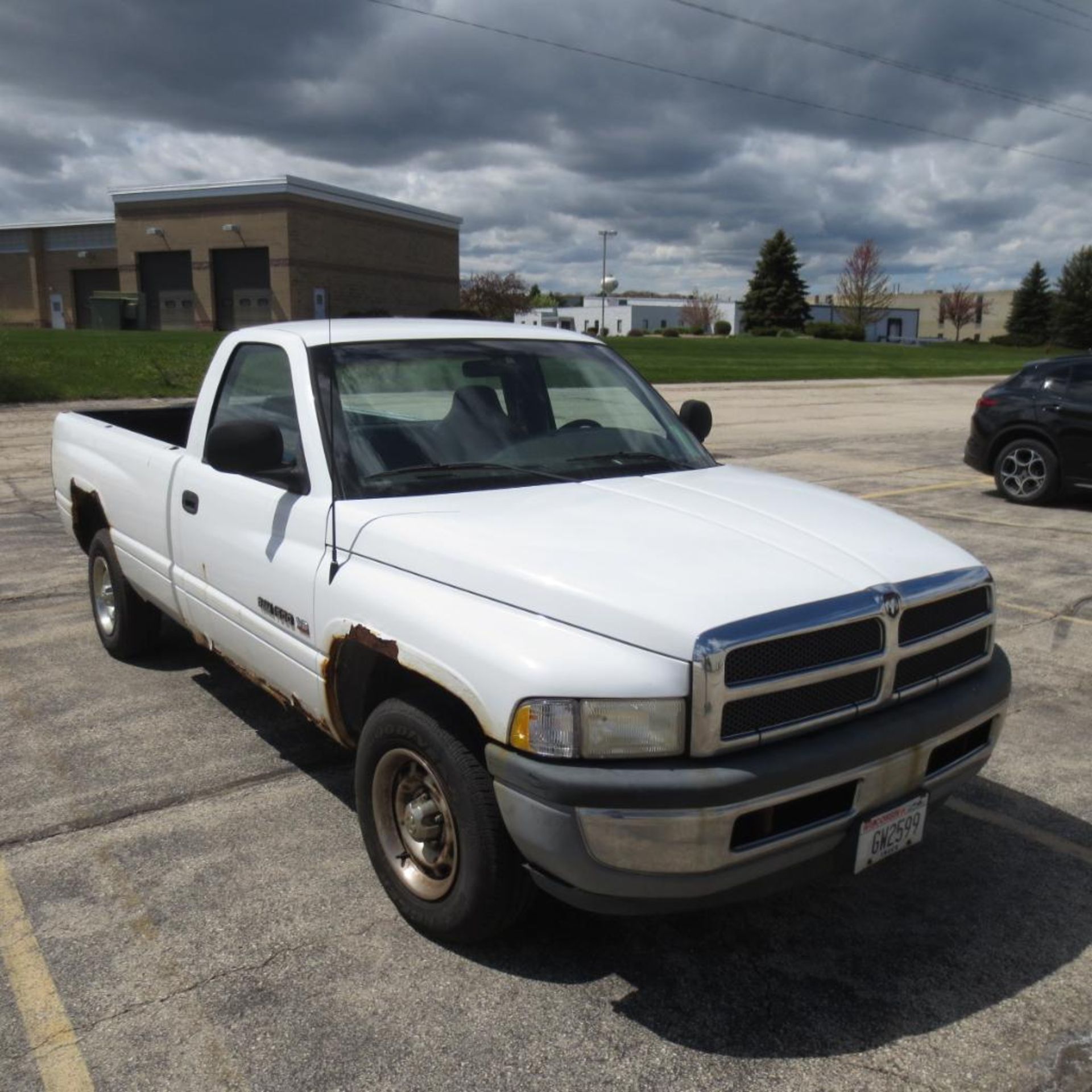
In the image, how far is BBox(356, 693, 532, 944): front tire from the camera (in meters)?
2.81

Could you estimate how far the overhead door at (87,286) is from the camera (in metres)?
67.7

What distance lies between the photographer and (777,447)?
632 inches

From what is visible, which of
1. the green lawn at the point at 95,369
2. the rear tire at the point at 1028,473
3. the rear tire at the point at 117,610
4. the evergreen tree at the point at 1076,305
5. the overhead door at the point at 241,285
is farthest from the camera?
the evergreen tree at the point at 1076,305

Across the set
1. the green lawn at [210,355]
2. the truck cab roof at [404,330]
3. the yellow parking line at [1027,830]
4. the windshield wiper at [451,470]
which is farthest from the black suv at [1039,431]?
the green lawn at [210,355]

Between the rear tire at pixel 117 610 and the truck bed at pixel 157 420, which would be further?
the truck bed at pixel 157 420

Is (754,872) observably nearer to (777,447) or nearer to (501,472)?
(501,472)

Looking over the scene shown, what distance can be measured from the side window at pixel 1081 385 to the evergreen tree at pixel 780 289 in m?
80.7

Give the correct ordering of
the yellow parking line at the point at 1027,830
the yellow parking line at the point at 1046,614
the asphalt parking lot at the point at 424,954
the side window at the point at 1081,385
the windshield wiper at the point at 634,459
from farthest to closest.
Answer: the side window at the point at 1081,385 → the yellow parking line at the point at 1046,614 → the windshield wiper at the point at 634,459 → the yellow parking line at the point at 1027,830 → the asphalt parking lot at the point at 424,954

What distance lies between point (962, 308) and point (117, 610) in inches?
4991

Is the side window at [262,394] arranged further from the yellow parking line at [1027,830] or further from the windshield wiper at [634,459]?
the yellow parking line at [1027,830]

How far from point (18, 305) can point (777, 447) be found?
68.9 meters

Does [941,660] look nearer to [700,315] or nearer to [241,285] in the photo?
[241,285]

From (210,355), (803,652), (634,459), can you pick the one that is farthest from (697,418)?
(210,355)

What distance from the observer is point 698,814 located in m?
2.52
